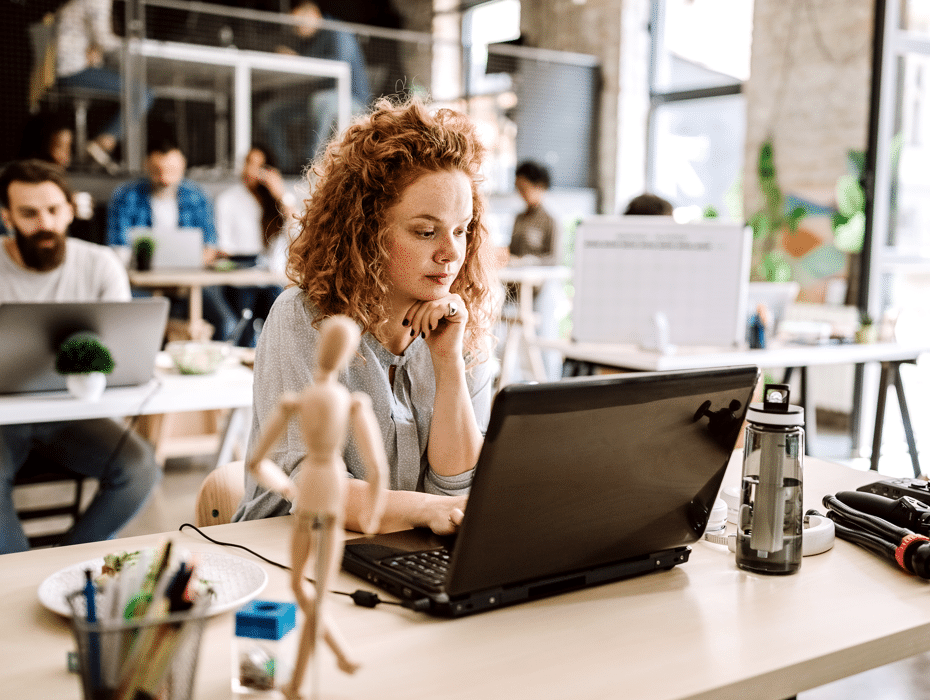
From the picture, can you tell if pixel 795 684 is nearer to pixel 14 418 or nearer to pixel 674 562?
pixel 674 562

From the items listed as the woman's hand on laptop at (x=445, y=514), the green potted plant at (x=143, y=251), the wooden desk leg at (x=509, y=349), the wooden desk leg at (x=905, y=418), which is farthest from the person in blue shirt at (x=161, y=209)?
the woman's hand on laptop at (x=445, y=514)

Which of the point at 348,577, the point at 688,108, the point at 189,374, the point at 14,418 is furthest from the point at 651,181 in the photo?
the point at 348,577

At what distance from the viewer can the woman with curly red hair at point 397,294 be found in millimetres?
1449

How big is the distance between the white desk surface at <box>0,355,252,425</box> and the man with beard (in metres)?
0.28

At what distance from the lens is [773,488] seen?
1094mm

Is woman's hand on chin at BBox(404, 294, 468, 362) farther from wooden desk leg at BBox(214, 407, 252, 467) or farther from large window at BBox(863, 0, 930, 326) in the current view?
large window at BBox(863, 0, 930, 326)

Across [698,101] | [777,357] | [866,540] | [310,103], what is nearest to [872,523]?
[866,540]

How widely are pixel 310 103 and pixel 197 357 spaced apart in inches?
207

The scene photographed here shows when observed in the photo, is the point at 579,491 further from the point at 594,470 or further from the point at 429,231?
the point at 429,231

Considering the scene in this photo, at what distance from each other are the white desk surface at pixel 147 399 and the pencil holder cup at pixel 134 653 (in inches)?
60.5

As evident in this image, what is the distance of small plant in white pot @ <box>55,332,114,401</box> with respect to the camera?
6.70 ft

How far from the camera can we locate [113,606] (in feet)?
2.27

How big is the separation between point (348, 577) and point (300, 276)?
665 millimetres

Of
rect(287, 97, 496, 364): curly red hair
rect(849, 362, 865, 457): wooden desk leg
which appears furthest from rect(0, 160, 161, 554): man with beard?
rect(849, 362, 865, 457): wooden desk leg
